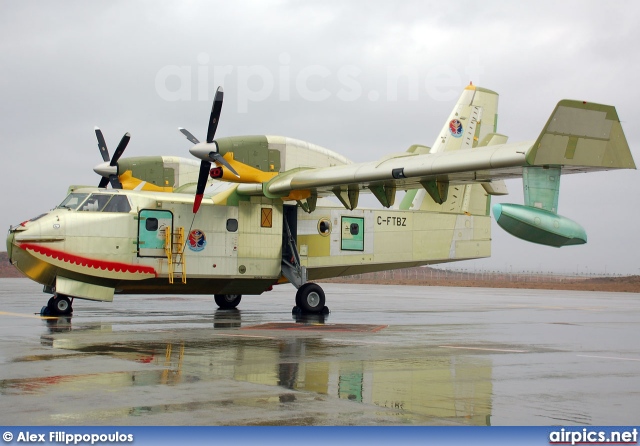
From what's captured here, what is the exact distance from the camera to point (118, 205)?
2084 centimetres

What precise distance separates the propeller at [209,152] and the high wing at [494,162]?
4.76 ft

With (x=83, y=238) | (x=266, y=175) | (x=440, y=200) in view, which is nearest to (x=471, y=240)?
(x=440, y=200)

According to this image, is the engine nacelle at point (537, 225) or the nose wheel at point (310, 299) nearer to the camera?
the engine nacelle at point (537, 225)

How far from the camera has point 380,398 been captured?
8.45m

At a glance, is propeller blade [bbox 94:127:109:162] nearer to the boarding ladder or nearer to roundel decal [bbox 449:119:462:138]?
the boarding ladder

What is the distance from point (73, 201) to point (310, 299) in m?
7.43

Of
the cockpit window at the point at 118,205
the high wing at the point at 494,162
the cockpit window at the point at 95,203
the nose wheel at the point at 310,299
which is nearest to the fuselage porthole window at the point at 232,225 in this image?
the high wing at the point at 494,162

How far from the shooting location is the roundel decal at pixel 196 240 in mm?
21484

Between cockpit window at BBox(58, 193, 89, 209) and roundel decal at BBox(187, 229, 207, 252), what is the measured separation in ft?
10.1

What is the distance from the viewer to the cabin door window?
20.8m

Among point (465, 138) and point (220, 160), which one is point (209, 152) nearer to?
point (220, 160)

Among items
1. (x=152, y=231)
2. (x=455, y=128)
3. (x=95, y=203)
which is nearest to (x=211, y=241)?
(x=152, y=231)

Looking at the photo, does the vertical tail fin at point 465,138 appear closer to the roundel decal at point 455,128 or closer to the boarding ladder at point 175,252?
the roundel decal at point 455,128

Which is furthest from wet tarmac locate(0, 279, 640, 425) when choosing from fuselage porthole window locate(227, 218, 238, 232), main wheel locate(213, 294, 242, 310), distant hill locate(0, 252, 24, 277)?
distant hill locate(0, 252, 24, 277)
